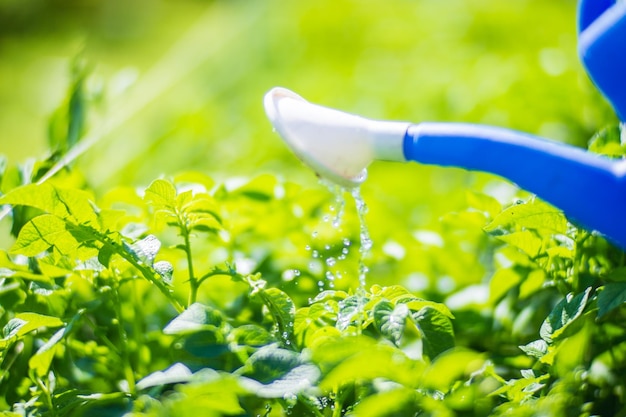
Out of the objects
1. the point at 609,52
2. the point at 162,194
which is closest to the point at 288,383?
the point at 162,194

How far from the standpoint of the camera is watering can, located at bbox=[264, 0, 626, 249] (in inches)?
24.3

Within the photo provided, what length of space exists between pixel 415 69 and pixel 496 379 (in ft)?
5.24

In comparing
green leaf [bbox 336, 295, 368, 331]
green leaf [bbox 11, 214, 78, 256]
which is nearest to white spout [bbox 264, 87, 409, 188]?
green leaf [bbox 336, 295, 368, 331]

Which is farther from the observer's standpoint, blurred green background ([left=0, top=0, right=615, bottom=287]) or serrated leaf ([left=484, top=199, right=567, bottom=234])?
blurred green background ([left=0, top=0, right=615, bottom=287])

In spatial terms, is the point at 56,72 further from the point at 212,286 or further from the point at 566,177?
the point at 566,177

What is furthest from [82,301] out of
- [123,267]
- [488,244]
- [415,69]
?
[415,69]

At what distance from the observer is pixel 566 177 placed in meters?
0.62

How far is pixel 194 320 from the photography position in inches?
25.7

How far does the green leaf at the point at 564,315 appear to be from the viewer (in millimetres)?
684

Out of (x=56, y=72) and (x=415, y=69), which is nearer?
(x=415, y=69)

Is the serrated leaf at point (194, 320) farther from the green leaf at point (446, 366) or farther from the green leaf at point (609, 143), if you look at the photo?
the green leaf at point (609, 143)

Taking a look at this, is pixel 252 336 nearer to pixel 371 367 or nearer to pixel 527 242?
pixel 371 367

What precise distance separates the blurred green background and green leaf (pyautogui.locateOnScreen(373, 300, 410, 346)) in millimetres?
156

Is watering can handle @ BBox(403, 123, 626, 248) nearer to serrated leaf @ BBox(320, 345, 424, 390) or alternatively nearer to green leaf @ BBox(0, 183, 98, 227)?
serrated leaf @ BBox(320, 345, 424, 390)
